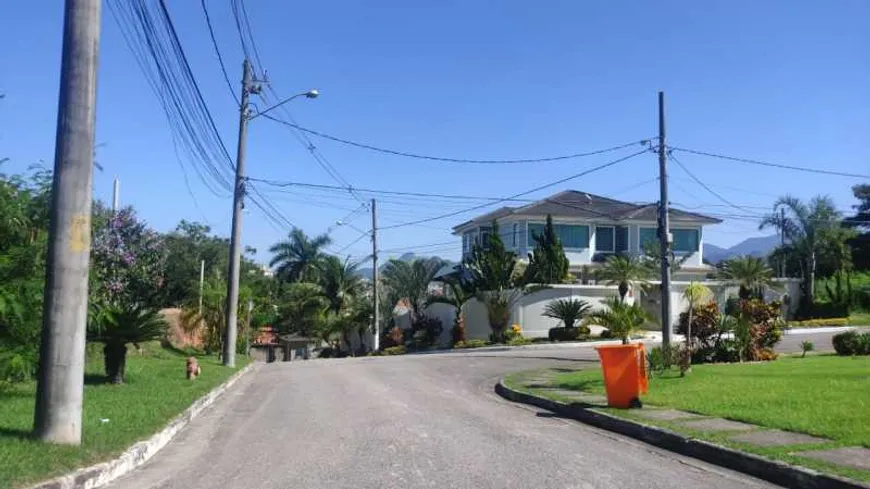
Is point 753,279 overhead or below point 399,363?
overhead

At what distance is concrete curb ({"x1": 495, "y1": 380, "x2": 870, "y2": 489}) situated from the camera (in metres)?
7.68

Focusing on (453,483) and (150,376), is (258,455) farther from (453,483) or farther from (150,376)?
(150,376)

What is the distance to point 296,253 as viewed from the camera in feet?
241

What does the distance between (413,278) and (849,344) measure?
93.9 ft

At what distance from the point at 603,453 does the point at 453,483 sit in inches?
102

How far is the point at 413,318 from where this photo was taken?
46.5 m

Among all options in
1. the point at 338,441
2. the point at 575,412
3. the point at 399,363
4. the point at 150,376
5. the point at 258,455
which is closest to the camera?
the point at 258,455

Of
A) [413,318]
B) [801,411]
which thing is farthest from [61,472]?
[413,318]

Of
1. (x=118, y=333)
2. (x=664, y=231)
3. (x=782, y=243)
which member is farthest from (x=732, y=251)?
(x=118, y=333)

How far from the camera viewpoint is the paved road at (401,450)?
8016 mm

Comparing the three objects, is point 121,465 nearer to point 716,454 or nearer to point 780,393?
point 716,454

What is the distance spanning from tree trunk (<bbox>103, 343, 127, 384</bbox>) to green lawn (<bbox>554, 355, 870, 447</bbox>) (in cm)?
924

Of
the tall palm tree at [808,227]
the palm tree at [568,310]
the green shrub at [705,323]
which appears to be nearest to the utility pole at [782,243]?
the tall palm tree at [808,227]

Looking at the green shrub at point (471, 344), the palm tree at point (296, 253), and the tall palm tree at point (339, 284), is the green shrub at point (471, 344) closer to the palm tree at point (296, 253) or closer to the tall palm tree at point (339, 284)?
the tall palm tree at point (339, 284)
